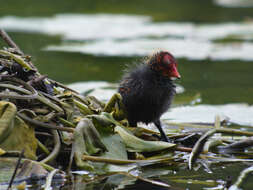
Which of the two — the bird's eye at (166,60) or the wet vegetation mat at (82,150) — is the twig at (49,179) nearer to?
the wet vegetation mat at (82,150)

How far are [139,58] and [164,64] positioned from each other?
384 cm

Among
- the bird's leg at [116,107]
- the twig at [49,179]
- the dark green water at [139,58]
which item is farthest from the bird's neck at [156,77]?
the twig at [49,179]

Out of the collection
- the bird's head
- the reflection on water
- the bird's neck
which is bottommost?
the bird's neck

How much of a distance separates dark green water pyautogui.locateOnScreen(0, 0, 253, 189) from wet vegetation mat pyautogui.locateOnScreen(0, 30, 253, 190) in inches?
4.1

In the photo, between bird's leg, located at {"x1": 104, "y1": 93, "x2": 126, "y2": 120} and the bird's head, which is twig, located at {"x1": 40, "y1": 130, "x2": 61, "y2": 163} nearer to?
bird's leg, located at {"x1": 104, "y1": 93, "x2": 126, "y2": 120}

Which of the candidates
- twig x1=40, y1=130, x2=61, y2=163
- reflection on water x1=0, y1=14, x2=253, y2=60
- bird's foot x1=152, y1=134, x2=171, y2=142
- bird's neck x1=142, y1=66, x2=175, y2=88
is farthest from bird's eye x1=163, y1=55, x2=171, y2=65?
reflection on water x1=0, y1=14, x2=253, y2=60

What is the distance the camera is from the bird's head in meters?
4.39

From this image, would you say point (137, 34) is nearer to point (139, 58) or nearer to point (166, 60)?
point (139, 58)

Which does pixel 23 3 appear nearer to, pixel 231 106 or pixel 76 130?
pixel 231 106

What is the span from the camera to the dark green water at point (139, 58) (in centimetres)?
696

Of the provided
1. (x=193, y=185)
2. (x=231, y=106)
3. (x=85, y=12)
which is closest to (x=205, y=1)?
(x=85, y=12)

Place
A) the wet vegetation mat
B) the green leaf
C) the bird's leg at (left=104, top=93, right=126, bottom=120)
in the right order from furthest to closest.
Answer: the bird's leg at (left=104, top=93, right=126, bottom=120), the green leaf, the wet vegetation mat

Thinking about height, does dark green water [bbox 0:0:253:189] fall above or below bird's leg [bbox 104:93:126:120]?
above

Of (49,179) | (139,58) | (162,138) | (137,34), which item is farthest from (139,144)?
(137,34)
